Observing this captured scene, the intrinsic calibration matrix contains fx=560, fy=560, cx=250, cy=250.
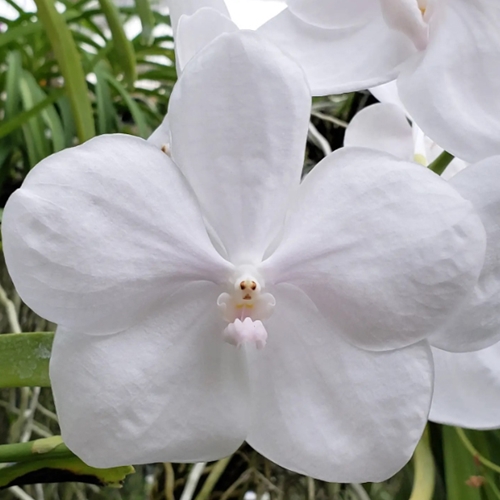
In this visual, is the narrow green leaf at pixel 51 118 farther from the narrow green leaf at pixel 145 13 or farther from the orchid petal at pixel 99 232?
the orchid petal at pixel 99 232

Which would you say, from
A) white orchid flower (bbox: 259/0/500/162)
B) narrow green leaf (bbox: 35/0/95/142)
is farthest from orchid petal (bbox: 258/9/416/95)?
narrow green leaf (bbox: 35/0/95/142)

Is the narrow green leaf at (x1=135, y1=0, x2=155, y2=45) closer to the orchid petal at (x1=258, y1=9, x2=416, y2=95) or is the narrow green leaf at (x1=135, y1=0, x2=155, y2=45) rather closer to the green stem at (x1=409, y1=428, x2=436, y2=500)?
the orchid petal at (x1=258, y1=9, x2=416, y2=95)

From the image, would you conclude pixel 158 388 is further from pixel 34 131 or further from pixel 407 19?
pixel 34 131

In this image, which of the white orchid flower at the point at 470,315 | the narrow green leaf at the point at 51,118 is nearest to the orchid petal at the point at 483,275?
the white orchid flower at the point at 470,315

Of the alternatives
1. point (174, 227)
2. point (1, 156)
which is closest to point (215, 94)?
point (174, 227)

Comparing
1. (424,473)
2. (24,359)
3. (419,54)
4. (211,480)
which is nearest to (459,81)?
(419,54)
